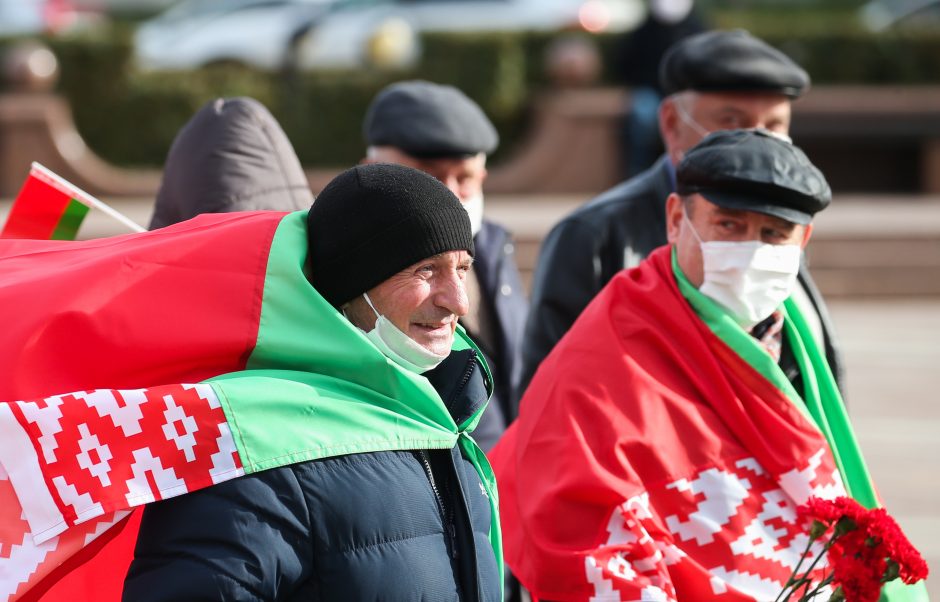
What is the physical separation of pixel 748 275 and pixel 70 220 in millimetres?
1670

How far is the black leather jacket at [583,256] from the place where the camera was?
4.83 metres

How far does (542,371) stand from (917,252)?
976 cm

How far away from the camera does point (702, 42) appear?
516cm

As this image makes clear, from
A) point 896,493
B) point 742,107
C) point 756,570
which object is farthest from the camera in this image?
point 896,493

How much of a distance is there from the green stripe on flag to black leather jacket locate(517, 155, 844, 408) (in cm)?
169

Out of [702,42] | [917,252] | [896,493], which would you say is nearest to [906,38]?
[917,252]

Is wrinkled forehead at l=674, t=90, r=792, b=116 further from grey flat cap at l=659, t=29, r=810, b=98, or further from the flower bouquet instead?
the flower bouquet

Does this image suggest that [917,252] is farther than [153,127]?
No

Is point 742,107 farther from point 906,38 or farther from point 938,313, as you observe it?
point 906,38

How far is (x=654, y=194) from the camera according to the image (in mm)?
5039

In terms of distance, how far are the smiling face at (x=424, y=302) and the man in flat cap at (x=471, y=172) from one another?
2026 mm

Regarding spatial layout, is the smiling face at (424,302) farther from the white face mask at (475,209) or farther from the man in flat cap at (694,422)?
the white face mask at (475,209)

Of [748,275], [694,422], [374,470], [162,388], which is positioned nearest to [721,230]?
[748,275]

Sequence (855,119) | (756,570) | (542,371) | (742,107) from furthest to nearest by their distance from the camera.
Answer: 1. (855,119)
2. (742,107)
3. (542,371)
4. (756,570)
